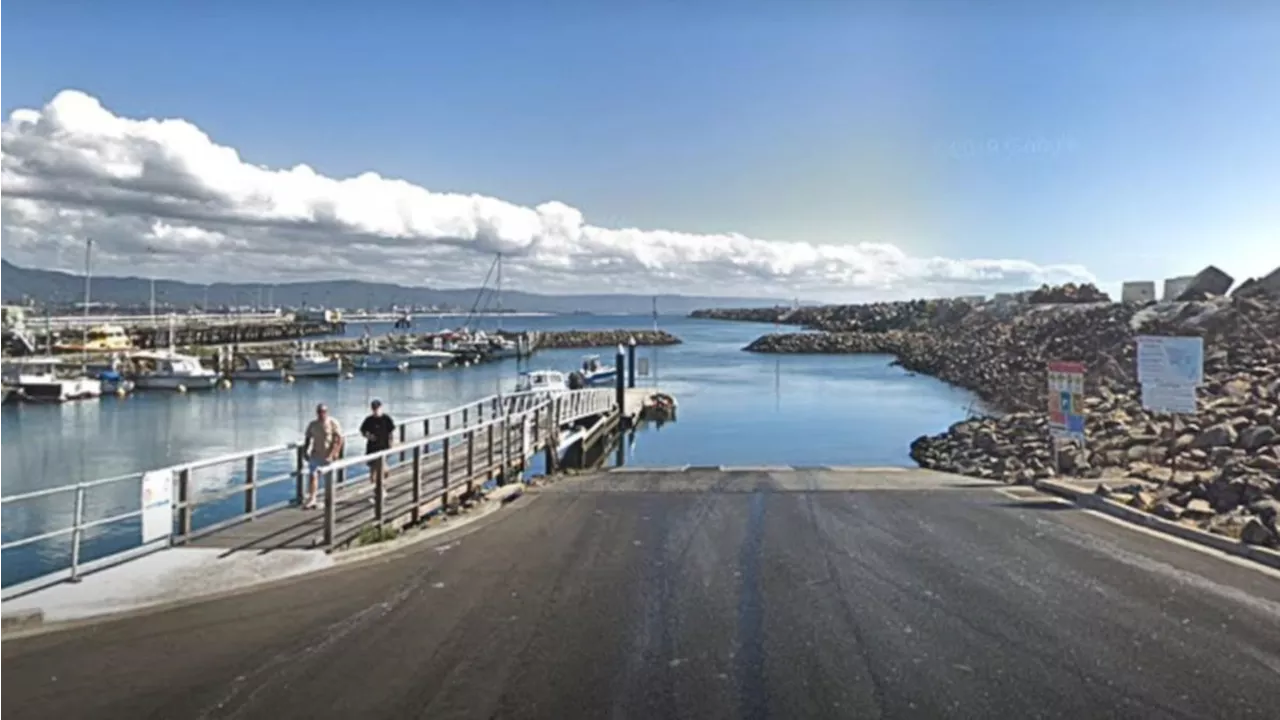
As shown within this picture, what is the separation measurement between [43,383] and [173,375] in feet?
31.6

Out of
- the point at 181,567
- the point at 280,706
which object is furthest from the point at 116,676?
the point at 181,567

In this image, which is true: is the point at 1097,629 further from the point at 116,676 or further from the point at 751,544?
the point at 116,676

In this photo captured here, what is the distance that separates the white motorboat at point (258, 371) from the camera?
83500 mm

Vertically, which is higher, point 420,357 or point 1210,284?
point 1210,284

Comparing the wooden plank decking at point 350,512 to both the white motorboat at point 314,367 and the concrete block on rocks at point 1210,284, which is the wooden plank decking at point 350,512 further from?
the white motorboat at point 314,367

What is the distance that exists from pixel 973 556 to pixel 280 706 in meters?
7.37

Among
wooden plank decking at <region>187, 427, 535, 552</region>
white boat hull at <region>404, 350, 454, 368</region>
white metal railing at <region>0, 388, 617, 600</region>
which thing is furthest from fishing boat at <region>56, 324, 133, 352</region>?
wooden plank decking at <region>187, 427, 535, 552</region>

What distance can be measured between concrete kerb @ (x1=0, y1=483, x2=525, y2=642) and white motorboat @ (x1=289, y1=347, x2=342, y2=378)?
75.4 metres

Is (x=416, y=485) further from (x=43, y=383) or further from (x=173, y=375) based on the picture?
(x=173, y=375)

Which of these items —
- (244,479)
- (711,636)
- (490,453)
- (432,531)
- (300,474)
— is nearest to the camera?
(711,636)

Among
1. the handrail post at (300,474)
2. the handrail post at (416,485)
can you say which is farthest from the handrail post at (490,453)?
the handrail post at (416,485)

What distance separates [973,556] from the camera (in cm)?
1111

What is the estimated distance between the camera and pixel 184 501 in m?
11.5

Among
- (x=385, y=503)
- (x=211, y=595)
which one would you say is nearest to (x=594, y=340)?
(x=385, y=503)
